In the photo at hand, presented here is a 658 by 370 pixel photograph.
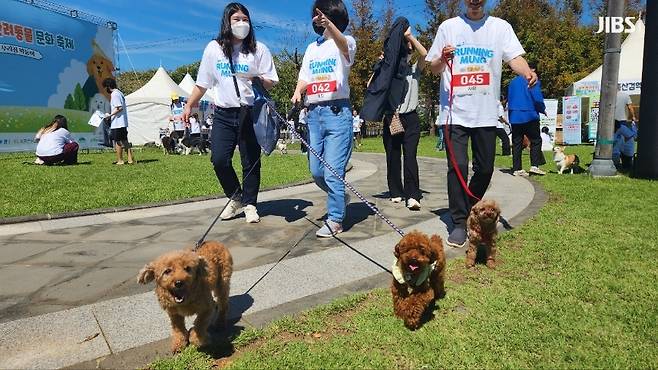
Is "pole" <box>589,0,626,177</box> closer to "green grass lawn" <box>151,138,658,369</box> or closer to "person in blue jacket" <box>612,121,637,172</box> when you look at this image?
"person in blue jacket" <box>612,121,637,172</box>

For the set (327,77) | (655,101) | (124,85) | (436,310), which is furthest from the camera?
(124,85)

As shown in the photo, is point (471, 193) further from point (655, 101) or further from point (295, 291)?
point (655, 101)

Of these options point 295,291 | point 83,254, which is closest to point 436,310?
point 295,291

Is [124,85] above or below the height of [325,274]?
above

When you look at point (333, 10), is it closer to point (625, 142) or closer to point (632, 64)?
point (625, 142)

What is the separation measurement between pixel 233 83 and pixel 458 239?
2.84 m

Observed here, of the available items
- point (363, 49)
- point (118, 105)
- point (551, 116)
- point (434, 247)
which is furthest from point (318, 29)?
point (363, 49)

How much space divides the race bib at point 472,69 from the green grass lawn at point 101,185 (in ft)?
15.2

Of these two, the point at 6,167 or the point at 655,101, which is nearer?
the point at 655,101

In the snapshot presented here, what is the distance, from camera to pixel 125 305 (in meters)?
2.95

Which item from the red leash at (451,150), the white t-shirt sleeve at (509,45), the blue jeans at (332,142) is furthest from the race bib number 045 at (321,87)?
the white t-shirt sleeve at (509,45)

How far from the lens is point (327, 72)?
4500 mm

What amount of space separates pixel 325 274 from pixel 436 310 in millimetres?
977

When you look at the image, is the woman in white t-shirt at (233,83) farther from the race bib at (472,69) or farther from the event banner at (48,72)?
the event banner at (48,72)
